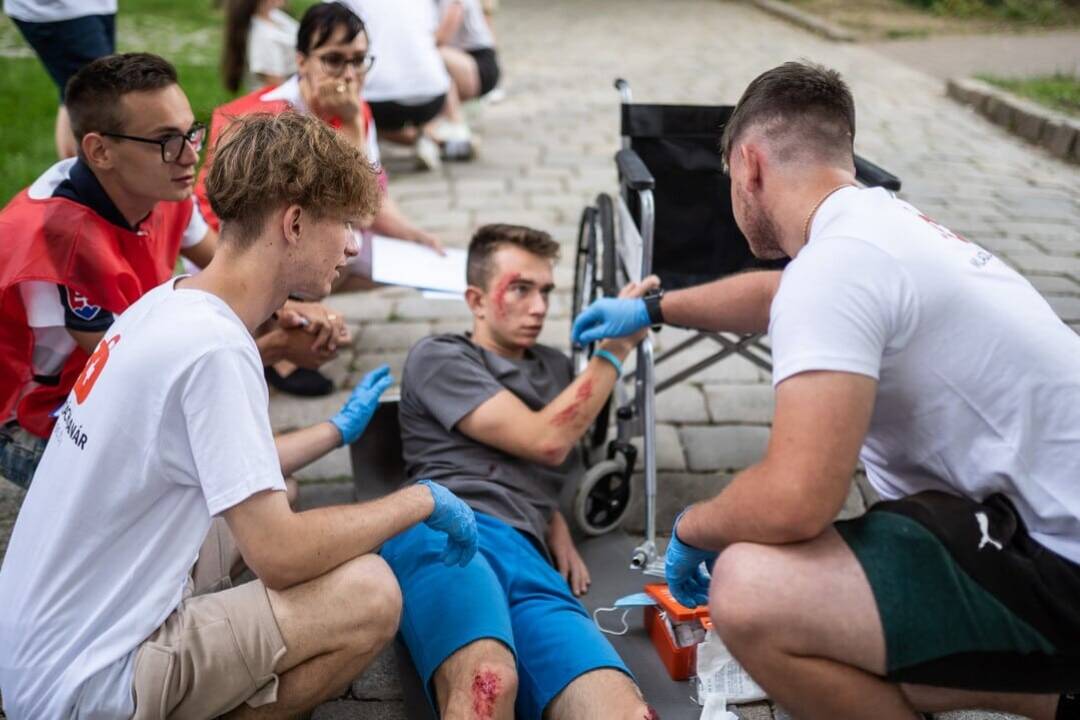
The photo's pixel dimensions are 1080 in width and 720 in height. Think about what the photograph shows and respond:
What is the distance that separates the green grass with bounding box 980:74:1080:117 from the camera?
7907 mm

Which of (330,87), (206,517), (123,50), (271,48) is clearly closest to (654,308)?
(206,517)

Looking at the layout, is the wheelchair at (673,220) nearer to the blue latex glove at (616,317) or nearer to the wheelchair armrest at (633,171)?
the wheelchair armrest at (633,171)

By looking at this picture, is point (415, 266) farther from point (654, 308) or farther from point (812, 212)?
point (812, 212)

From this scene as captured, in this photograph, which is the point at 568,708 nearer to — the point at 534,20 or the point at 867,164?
the point at 867,164

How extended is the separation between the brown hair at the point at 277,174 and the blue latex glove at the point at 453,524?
0.57 meters

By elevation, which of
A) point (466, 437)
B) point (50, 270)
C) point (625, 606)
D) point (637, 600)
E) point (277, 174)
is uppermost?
point (277, 174)

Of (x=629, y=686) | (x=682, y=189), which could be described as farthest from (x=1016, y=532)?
(x=682, y=189)

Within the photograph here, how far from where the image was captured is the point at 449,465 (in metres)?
2.67

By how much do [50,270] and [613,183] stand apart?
4.38 m

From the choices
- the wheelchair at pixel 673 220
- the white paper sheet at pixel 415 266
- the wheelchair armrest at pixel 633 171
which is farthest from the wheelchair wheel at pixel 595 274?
the white paper sheet at pixel 415 266

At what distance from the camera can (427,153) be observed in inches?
268

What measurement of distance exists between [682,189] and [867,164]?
684mm

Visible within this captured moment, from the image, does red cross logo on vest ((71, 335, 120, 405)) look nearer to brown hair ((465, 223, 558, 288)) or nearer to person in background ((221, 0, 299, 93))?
brown hair ((465, 223, 558, 288))

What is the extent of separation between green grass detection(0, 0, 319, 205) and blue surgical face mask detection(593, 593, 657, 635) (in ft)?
12.4
